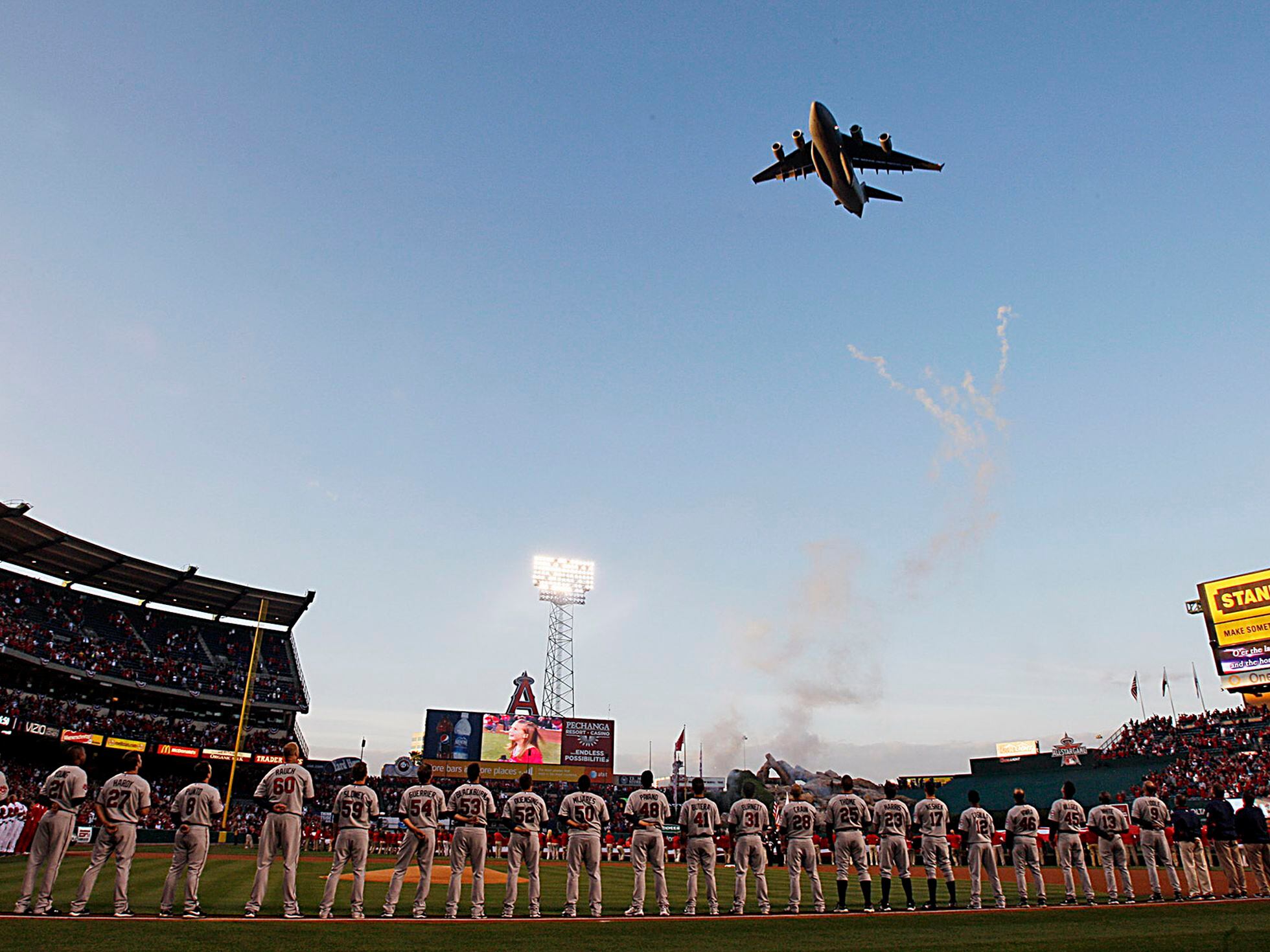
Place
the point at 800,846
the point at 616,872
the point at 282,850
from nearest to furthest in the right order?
the point at 282,850, the point at 800,846, the point at 616,872

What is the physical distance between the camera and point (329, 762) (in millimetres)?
56469

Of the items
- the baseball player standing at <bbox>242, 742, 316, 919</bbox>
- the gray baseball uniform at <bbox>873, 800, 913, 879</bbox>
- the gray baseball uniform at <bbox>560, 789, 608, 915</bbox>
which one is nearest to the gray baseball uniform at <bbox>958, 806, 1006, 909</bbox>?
the gray baseball uniform at <bbox>873, 800, 913, 879</bbox>

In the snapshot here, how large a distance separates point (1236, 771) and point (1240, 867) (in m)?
36.0

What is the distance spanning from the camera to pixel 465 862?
1105 centimetres

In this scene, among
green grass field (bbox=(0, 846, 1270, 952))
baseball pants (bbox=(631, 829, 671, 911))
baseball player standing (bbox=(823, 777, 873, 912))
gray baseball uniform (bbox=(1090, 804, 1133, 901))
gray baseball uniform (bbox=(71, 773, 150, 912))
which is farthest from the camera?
gray baseball uniform (bbox=(1090, 804, 1133, 901))

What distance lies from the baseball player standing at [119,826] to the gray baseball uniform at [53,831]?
0.93 ft

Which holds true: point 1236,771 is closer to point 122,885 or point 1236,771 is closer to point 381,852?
point 381,852

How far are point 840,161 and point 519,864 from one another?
28698mm

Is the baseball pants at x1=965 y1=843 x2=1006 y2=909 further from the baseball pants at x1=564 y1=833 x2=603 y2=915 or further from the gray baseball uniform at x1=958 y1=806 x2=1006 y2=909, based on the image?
the baseball pants at x1=564 y1=833 x2=603 y2=915

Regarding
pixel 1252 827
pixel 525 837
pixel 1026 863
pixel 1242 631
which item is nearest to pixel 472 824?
pixel 525 837

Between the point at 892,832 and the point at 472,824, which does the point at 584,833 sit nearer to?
the point at 472,824

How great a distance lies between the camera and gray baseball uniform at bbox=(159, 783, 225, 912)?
9.96m

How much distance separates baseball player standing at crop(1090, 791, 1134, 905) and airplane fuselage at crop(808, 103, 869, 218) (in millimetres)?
24656

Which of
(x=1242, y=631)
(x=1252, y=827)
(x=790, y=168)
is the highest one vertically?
(x=790, y=168)
